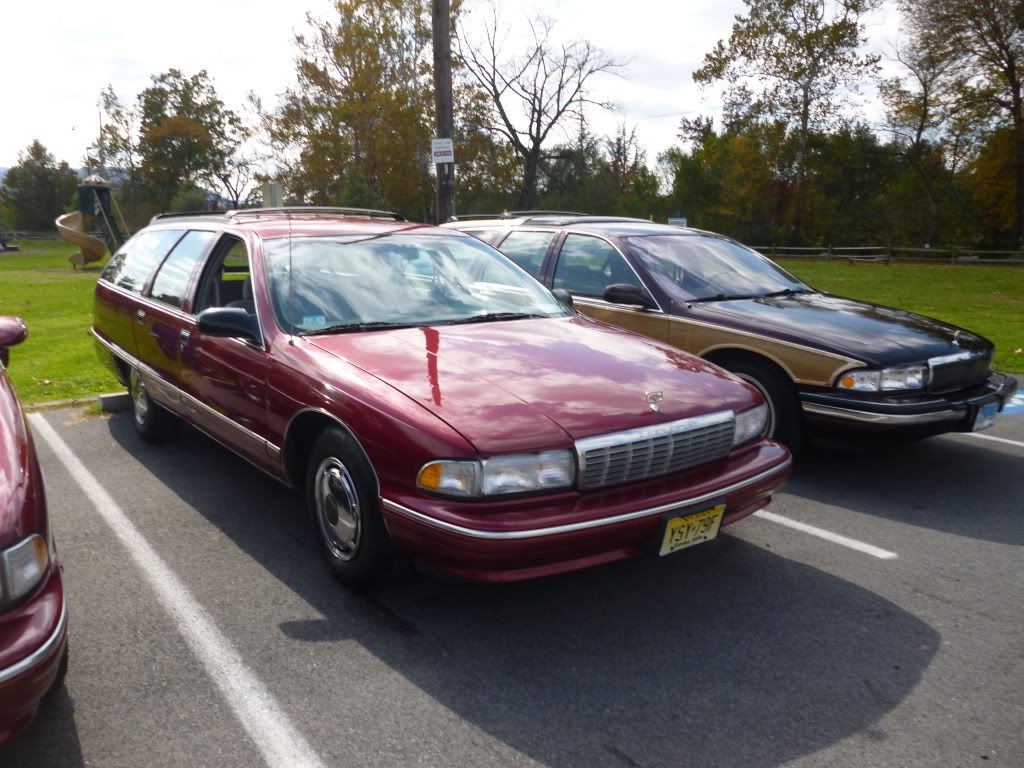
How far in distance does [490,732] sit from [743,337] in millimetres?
3360

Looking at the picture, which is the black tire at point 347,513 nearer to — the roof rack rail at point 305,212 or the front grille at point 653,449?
the front grille at point 653,449

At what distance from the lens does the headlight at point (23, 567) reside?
227 centimetres

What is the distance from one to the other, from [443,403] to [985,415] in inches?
140

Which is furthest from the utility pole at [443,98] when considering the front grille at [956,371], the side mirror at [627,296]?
the front grille at [956,371]

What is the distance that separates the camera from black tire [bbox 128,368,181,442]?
18.6 feet

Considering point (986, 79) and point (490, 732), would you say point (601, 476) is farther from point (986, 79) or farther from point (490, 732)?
point (986, 79)

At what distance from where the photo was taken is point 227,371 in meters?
4.33

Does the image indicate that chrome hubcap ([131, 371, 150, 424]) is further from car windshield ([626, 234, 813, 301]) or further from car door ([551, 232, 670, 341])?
car windshield ([626, 234, 813, 301])

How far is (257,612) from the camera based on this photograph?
3.49m

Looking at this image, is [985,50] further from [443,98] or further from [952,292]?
[443,98]

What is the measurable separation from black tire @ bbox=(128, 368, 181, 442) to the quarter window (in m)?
2.94

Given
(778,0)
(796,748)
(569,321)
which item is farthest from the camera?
(778,0)

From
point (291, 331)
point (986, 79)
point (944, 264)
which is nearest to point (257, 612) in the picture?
point (291, 331)

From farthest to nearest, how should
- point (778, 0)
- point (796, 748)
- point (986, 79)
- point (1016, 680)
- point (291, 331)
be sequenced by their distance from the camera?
point (778, 0) → point (986, 79) → point (291, 331) → point (1016, 680) → point (796, 748)
